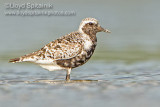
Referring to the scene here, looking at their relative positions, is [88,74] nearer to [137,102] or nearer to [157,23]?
[137,102]

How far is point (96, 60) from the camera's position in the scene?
59.5ft

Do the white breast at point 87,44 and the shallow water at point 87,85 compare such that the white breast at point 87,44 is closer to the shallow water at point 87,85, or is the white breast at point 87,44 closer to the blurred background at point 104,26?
the shallow water at point 87,85

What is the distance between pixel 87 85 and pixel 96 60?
5459mm

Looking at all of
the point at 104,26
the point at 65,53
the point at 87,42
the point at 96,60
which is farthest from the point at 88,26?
the point at 104,26

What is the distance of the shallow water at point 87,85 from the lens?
10500 millimetres

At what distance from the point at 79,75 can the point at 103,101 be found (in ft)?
15.2

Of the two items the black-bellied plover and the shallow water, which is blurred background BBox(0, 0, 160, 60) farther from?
the black-bellied plover

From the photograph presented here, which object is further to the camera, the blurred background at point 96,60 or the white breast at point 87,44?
the white breast at point 87,44

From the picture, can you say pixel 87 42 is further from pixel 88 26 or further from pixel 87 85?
pixel 87 85

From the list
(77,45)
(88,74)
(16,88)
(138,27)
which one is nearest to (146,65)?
(88,74)

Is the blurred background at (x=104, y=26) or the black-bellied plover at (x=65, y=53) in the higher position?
the blurred background at (x=104, y=26)

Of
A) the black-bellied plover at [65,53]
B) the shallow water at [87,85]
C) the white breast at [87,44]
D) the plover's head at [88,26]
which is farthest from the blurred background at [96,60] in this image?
the plover's head at [88,26]

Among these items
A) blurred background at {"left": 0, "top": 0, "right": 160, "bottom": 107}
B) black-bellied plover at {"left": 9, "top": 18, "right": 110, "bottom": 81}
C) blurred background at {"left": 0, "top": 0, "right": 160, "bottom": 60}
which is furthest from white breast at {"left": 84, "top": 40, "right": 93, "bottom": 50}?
blurred background at {"left": 0, "top": 0, "right": 160, "bottom": 60}

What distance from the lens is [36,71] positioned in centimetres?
1589
